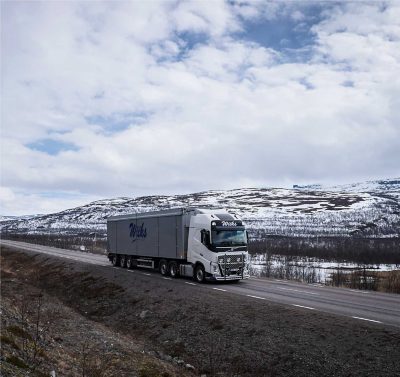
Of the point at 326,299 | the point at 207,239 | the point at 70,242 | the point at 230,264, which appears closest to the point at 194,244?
the point at 207,239

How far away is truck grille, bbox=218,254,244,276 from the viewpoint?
25.0m

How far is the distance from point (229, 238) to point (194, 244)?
7.27ft

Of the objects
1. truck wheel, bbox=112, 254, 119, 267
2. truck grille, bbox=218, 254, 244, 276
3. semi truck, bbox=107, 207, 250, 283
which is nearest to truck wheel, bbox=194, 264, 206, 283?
semi truck, bbox=107, 207, 250, 283

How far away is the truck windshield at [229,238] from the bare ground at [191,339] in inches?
123

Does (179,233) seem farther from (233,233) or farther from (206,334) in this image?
(206,334)

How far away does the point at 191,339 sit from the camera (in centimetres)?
1702

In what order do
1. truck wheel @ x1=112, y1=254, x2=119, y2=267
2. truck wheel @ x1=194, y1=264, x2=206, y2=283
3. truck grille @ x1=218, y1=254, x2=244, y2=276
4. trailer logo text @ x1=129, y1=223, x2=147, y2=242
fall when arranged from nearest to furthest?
truck grille @ x1=218, y1=254, x2=244, y2=276, truck wheel @ x1=194, y1=264, x2=206, y2=283, trailer logo text @ x1=129, y1=223, x2=147, y2=242, truck wheel @ x1=112, y1=254, x2=119, y2=267

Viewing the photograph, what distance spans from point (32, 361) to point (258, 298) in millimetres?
10606

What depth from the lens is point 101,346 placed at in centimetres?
1673

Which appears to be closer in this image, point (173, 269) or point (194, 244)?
point (194, 244)

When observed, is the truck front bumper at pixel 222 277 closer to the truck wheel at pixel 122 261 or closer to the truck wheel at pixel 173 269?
the truck wheel at pixel 173 269

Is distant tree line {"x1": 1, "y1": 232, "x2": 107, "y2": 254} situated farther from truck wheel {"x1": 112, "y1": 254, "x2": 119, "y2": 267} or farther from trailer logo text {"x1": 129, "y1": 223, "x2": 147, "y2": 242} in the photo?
trailer logo text {"x1": 129, "y1": 223, "x2": 147, "y2": 242}

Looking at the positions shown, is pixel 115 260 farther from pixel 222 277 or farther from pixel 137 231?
→ pixel 222 277

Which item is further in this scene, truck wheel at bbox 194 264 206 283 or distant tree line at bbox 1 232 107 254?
distant tree line at bbox 1 232 107 254
